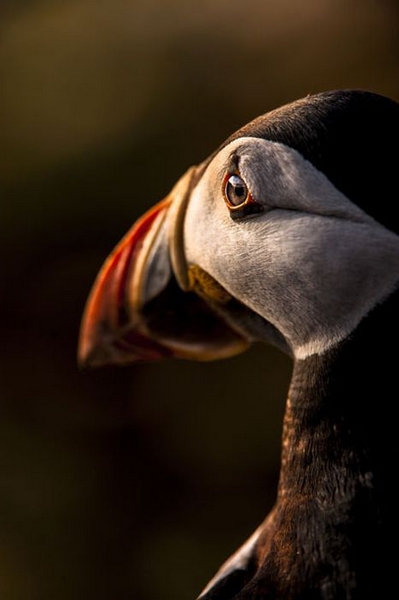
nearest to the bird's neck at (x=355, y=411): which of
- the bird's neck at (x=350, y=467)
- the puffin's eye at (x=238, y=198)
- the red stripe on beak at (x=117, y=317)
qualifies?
the bird's neck at (x=350, y=467)

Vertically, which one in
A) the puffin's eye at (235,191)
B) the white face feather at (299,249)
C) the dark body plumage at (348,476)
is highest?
the puffin's eye at (235,191)

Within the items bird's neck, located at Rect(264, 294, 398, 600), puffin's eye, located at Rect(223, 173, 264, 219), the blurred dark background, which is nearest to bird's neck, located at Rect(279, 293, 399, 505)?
bird's neck, located at Rect(264, 294, 398, 600)

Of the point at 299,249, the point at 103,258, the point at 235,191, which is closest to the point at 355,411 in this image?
the point at 299,249

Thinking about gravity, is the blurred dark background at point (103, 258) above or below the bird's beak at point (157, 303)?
below

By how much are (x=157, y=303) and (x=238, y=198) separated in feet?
1.04

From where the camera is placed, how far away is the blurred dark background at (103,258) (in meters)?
4.12

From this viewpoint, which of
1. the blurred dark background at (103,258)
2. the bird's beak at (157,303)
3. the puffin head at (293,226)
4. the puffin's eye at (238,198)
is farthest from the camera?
the blurred dark background at (103,258)

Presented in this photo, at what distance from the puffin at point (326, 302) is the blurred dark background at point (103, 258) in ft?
9.51

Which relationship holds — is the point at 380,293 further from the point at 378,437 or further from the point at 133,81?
the point at 133,81

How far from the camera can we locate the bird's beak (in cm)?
140

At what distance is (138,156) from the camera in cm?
428

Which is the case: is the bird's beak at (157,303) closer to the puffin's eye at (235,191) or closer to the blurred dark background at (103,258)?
the puffin's eye at (235,191)

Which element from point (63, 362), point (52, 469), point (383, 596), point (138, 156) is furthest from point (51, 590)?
point (383, 596)

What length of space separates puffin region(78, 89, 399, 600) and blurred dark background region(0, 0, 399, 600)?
2898 mm
